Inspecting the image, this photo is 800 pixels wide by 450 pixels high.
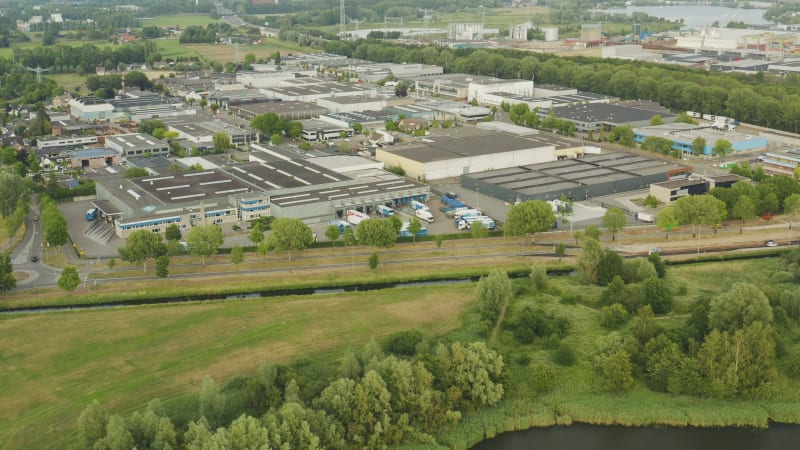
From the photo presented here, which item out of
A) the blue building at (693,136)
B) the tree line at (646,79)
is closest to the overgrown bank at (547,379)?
the blue building at (693,136)

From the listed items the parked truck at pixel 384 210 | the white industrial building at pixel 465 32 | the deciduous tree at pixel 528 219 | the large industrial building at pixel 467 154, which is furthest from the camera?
the white industrial building at pixel 465 32

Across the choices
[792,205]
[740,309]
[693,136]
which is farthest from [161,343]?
[693,136]

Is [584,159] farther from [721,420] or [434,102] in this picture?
[721,420]

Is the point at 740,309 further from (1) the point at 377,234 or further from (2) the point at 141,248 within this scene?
(2) the point at 141,248

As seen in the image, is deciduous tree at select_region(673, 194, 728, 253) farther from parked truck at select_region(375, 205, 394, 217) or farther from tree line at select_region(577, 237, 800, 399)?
parked truck at select_region(375, 205, 394, 217)

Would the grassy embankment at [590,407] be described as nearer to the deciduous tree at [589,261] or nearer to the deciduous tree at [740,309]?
the deciduous tree at [740,309]

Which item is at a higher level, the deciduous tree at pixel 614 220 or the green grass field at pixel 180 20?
the green grass field at pixel 180 20
